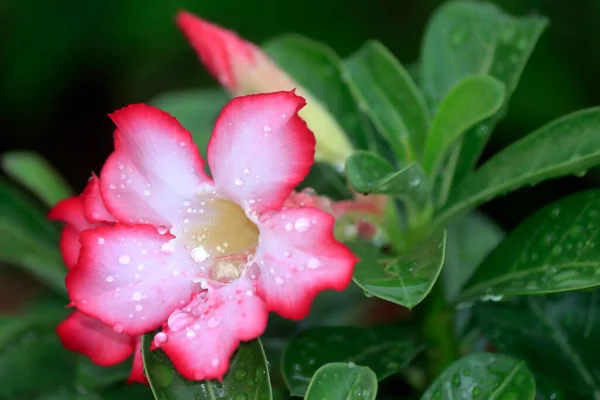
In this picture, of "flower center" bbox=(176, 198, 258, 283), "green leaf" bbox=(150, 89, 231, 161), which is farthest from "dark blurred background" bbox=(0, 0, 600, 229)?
"flower center" bbox=(176, 198, 258, 283)

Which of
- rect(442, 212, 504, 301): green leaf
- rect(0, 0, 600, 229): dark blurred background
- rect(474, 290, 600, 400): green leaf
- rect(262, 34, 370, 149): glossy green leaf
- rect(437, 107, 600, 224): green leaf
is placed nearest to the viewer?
rect(437, 107, 600, 224): green leaf

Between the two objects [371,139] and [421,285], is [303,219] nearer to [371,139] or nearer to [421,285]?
[421,285]

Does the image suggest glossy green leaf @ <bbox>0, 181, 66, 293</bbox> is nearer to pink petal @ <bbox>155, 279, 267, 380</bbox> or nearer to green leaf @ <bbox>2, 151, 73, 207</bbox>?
green leaf @ <bbox>2, 151, 73, 207</bbox>

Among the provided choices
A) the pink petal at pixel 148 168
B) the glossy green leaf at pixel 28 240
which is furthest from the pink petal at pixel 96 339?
the glossy green leaf at pixel 28 240

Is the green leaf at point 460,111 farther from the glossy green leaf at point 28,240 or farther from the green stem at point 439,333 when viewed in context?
the glossy green leaf at point 28,240

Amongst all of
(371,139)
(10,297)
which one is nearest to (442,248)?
(371,139)

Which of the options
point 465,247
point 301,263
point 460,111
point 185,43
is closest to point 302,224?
point 301,263
